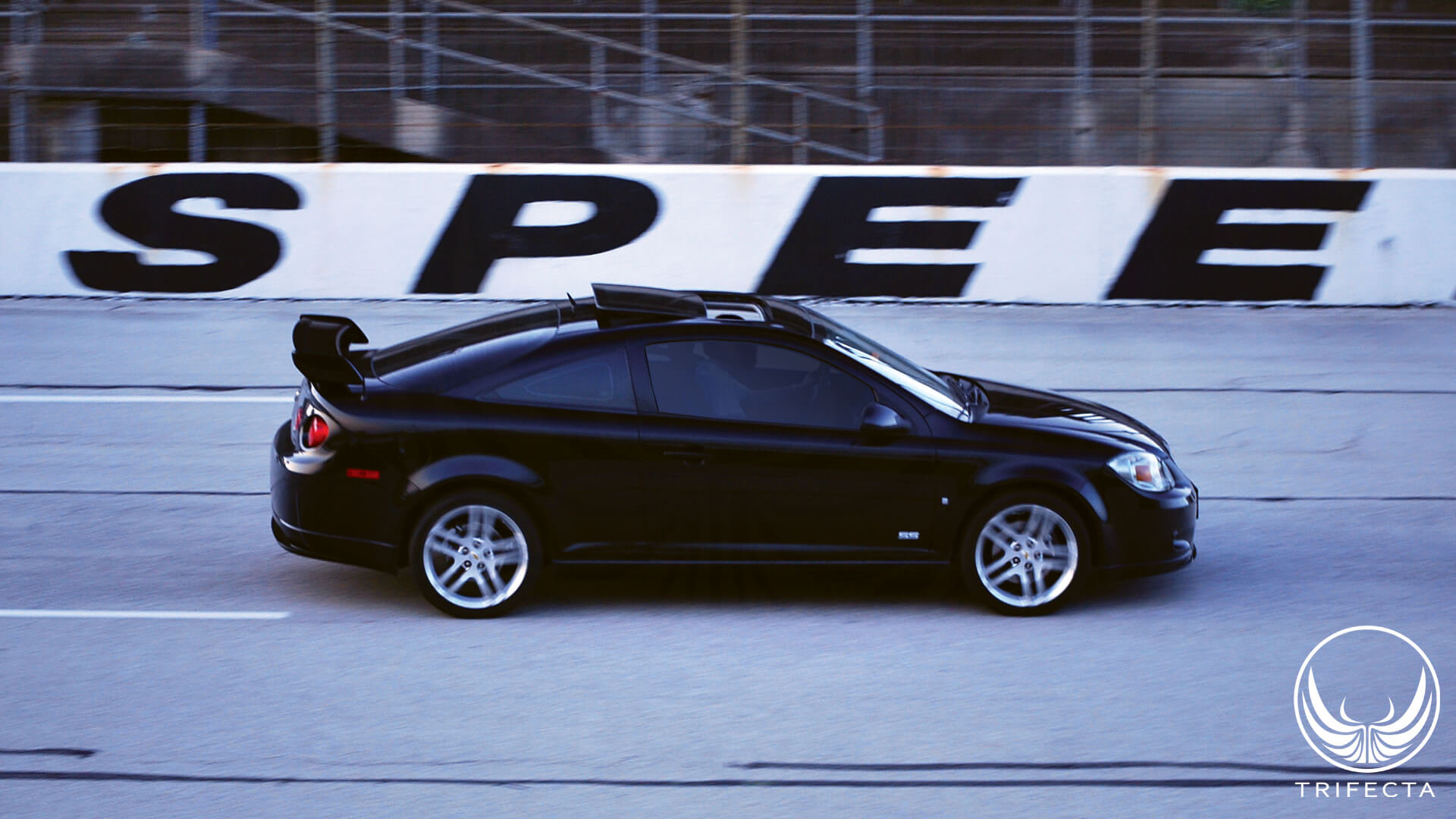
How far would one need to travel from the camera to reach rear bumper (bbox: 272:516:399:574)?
659 cm

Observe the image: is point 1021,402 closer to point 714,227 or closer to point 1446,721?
point 1446,721

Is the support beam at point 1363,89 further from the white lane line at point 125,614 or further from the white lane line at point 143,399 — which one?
the white lane line at point 125,614

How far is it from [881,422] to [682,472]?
0.87 metres

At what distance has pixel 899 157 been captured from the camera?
48.1 ft

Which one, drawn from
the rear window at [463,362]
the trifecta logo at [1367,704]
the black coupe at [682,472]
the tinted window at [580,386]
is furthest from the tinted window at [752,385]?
→ the trifecta logo at [1367,704]

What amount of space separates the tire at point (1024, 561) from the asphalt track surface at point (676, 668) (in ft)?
0.43

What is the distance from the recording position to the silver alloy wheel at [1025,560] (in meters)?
6.72

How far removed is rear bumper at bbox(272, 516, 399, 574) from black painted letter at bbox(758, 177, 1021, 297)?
7.84m

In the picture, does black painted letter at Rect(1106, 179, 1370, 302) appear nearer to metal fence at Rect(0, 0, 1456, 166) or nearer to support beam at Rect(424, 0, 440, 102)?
metal fence at Rect(0, 0, 1456, 166)

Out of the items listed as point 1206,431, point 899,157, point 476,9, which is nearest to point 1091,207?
point 899,157

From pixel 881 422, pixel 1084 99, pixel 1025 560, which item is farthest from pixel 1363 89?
pixel 881 422

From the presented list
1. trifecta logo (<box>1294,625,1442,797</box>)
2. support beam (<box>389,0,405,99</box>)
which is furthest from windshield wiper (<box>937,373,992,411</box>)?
support beam (<box>389,0,405,99</box>)

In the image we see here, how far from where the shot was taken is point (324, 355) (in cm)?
679

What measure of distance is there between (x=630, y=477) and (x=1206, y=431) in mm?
5099
